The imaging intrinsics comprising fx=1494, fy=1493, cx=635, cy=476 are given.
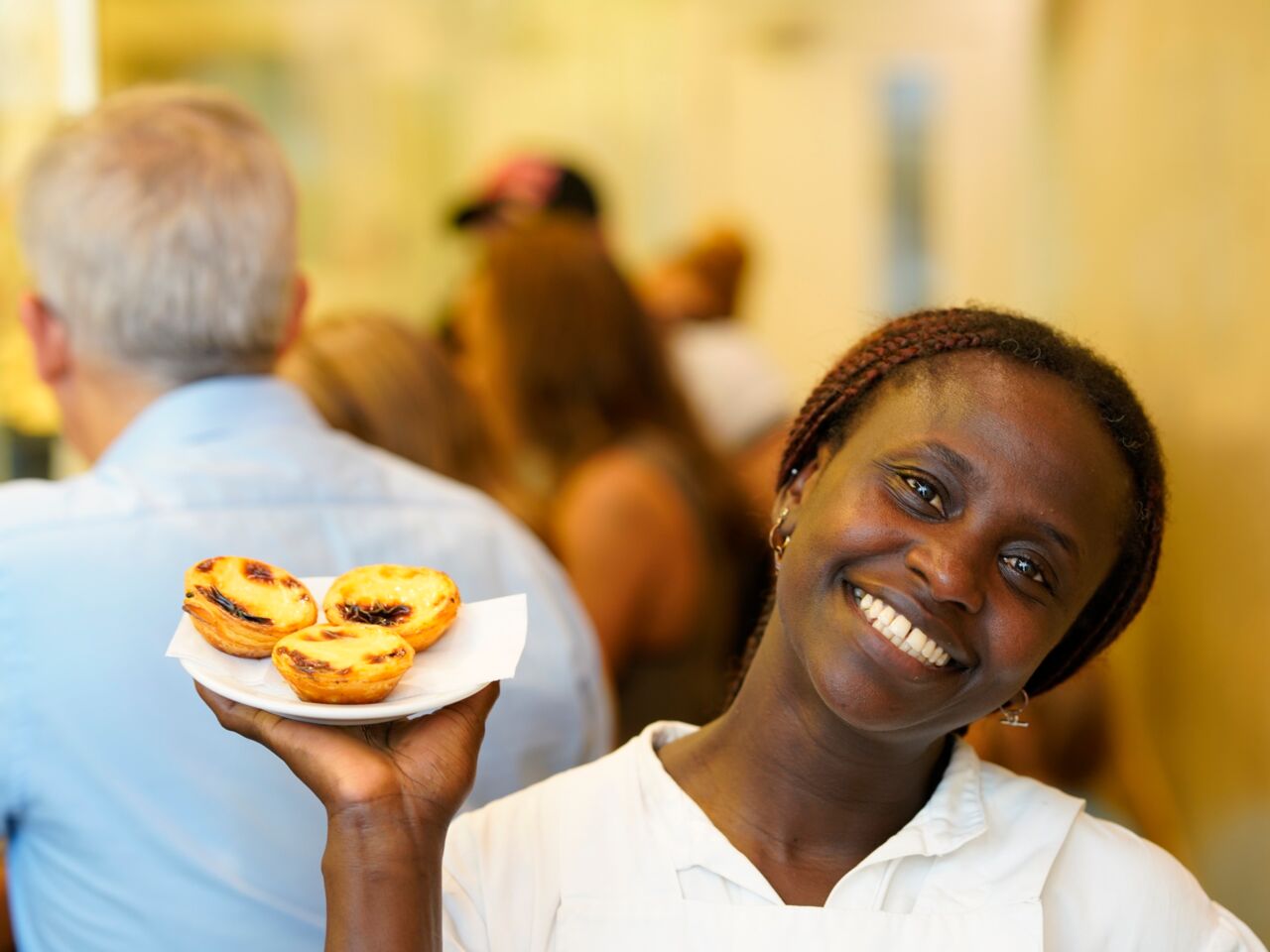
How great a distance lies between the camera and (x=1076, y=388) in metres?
1.33

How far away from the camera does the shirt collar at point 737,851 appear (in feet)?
4.23

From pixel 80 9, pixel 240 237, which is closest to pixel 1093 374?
pixel 240 237

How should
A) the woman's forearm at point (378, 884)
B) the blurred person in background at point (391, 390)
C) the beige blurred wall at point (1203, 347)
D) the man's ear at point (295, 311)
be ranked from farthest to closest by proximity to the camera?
1. the beige blurred wall at point (1203, 347)
2. the blurred person in background at point (391, 390)
3. the man's ear at point (295, 311)
4. the woman's forearm at point (378, 884)

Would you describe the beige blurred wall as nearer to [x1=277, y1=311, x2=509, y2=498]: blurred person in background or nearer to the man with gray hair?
[x1=277, y1=311, x2=509, y2=498]: blurred person in background

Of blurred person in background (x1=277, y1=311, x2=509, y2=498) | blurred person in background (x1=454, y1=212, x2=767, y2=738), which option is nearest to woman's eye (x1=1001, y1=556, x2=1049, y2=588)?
blurred person in background (x1=277, y1=311, x2=509, y2=498)

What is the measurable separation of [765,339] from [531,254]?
3523 millimetres

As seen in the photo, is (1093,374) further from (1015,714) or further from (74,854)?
(74,854)

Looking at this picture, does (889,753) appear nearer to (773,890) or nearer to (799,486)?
(773,890)

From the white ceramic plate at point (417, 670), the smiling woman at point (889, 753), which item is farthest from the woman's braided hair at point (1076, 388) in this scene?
the white ceramic plate at point (417, 670)

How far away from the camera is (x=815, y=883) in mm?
1332

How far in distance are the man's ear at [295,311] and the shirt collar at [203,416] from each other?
11cm

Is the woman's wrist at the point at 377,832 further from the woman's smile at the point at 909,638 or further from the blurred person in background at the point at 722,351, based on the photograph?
the blurred person in background at the point at 722,351

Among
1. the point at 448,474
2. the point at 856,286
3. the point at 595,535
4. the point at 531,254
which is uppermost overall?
the point at 531,254

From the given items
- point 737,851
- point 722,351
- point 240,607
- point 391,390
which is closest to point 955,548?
point 737,851
